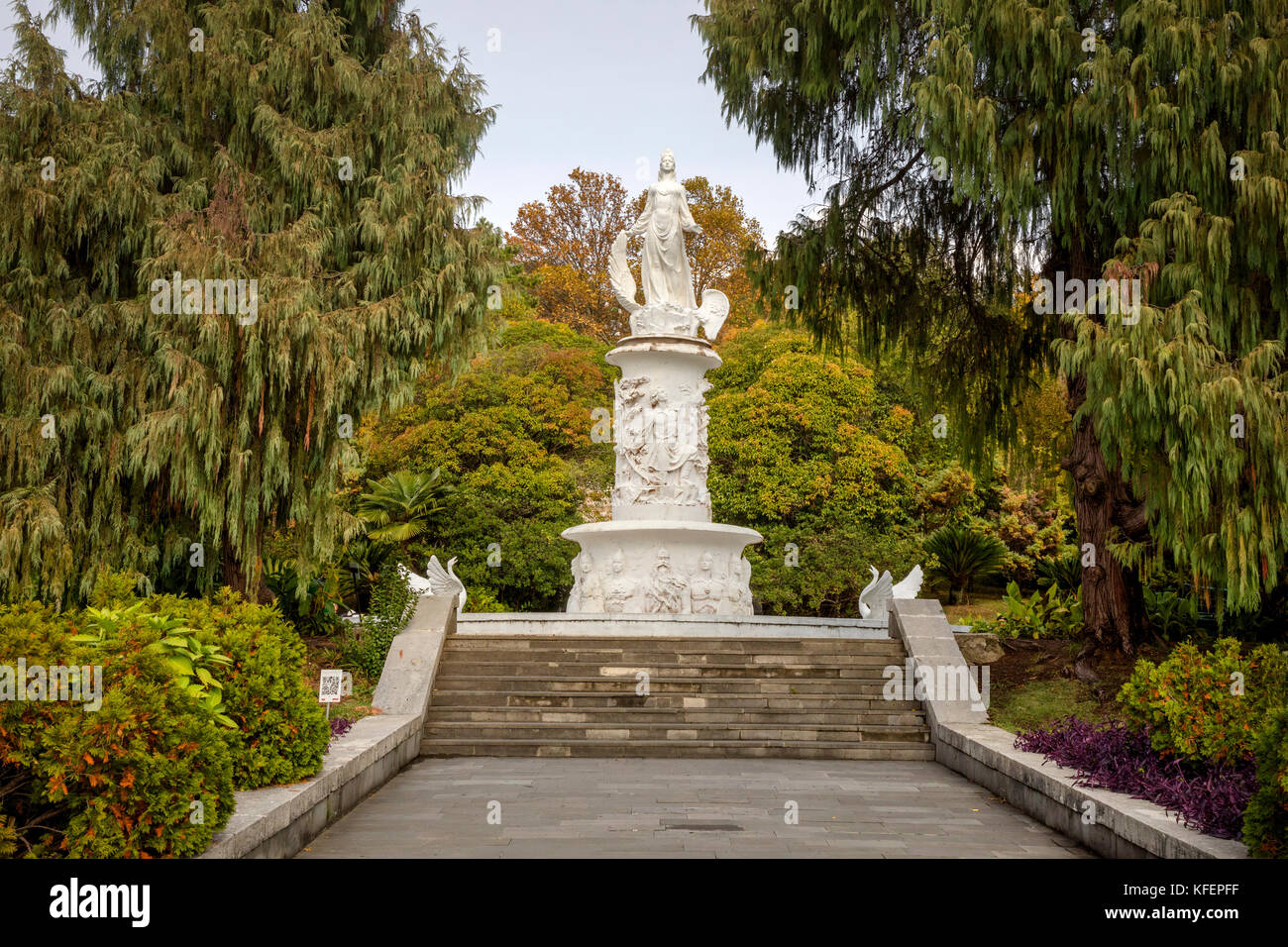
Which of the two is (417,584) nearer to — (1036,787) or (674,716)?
(674,716)

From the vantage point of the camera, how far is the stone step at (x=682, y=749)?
10180 mm

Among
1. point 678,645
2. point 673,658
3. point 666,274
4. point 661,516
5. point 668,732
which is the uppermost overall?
point 666,274

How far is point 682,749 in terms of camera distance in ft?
33.7

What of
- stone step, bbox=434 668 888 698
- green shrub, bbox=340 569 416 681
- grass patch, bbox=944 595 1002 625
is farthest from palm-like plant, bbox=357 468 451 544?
grass patch, bbox=944 595 1002 625

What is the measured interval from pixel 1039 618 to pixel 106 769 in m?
13.1

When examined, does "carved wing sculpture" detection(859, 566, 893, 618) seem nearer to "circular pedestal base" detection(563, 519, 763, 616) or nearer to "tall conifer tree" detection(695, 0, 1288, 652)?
"circular pedestal base" detection(563, 519, 763, 616)

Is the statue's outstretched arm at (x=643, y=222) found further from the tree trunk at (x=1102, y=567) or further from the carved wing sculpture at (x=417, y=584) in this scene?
the tree trunk at (x=1102, y=567)

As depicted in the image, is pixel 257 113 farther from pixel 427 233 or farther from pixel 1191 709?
pixel 1191 709

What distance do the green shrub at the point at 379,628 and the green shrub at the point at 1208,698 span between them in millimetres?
8121

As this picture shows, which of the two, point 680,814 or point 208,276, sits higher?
point 208,276

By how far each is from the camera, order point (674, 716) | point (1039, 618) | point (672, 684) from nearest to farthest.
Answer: point (674, 716), point (672, 684), point (1039, 618)

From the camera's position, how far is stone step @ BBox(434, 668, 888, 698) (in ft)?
37.0

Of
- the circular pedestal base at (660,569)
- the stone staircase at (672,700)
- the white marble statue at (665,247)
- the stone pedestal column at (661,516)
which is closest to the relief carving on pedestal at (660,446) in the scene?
the stone pedestal column at (661,516)

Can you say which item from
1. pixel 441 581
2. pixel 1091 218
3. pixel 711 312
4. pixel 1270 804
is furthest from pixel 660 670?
pixel 1270 804
